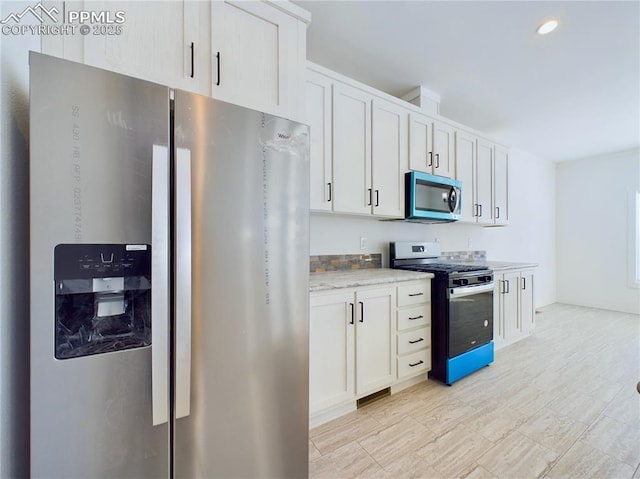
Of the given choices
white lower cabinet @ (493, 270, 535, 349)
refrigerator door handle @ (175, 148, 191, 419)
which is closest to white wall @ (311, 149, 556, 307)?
white lower cabinet @ (493, 270, 535, 349)

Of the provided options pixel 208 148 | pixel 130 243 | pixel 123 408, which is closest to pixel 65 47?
pixel 208 148

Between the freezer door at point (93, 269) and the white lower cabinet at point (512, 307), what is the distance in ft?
10.6

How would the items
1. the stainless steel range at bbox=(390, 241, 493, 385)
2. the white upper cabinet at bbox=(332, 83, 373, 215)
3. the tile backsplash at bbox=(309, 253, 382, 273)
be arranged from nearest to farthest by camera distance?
the white upper cabinet at bbox=(332, 83, 373, 215)
the stainless steel range at bbox=(390, 241, 493, 385)
the tile backsplash at bbox=(309, 253, 382, 273)

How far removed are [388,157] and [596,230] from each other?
5.05 metres

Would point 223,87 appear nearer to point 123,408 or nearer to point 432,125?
point 123,408

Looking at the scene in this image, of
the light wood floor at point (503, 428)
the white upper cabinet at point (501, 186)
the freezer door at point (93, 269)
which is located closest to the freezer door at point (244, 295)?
the freezer door at point (93, 269)

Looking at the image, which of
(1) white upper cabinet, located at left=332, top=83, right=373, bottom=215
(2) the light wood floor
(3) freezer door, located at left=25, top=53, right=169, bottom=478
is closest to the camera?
(3) freezer door, located at left=25, top=53, right=169, bottom=478

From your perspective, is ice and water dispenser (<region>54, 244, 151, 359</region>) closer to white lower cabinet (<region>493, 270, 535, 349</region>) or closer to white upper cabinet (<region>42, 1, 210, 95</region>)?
white upper cabinet (<region>42, 1, 210, 95</region>)

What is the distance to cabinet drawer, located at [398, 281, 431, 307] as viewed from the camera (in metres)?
2.15

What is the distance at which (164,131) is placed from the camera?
93 centimetres

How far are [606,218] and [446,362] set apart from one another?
16.0 ft

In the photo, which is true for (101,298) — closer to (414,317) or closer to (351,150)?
(351,150)

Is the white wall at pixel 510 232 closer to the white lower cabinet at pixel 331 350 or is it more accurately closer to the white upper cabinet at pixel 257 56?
the white lower cabinet at pixel 331 350

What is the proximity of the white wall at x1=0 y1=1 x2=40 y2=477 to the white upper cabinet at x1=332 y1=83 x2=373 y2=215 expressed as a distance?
63.9 inches
